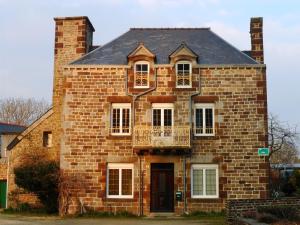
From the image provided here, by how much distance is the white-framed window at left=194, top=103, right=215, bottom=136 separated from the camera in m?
24.3

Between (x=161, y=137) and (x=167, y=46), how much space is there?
5819mm

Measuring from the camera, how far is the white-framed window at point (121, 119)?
24.5 meters

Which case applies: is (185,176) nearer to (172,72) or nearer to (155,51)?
(172,72)

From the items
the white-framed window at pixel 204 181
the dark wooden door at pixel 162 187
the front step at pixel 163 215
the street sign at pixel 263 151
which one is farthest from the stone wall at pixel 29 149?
the street sign at pixel 263 151

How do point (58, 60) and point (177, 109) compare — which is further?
point (58, 60)

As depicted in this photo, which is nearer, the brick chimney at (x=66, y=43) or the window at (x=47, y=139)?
the brick chimney at (x=66, y=43)

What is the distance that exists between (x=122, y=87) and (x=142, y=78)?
116 cm

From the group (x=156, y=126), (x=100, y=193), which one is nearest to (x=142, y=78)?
(x=156, y=126)

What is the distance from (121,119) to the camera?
80.5ft

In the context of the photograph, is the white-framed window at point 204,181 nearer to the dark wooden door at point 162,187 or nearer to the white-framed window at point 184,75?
the dark wooden door at point 162,187

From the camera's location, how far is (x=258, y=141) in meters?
23.9

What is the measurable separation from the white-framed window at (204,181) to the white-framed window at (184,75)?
4277 mm

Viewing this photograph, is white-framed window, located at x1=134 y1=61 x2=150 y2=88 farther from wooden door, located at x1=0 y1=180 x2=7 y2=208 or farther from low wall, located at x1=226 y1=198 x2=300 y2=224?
wooden door, located at x1=0 y1=180 x2=7 y2=208

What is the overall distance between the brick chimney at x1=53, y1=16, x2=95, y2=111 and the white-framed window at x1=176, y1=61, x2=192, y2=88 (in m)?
6.05
